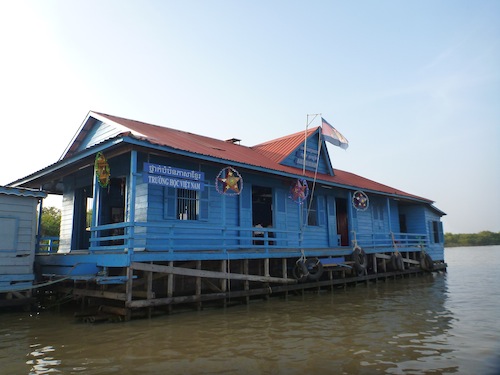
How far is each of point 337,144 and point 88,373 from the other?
13.7 meters

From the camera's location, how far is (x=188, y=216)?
12070 mm

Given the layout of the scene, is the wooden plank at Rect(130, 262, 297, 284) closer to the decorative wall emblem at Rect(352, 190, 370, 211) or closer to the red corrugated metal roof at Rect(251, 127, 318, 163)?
the red corrugated metal roof at Rect(251, 127, 318, 163)

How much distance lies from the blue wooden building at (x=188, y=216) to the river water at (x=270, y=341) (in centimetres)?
128

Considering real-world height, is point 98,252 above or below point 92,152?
below

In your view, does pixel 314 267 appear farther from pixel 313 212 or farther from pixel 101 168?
pixel 101 168

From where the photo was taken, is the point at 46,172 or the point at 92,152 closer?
the point at 92,152

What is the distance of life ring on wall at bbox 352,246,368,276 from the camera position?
1614 centimetres

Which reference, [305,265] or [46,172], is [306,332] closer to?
[305,265]

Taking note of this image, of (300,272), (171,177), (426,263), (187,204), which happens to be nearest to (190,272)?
(187,204)

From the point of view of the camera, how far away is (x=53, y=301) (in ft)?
40.9

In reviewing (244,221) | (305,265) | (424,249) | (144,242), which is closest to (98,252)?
(144,242)

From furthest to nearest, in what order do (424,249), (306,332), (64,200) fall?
(424,249) < (64,200) < (306,332)

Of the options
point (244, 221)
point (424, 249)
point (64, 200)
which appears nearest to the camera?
point (244, 221)

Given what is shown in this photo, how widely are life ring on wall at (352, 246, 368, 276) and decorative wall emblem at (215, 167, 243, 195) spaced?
7.19m
